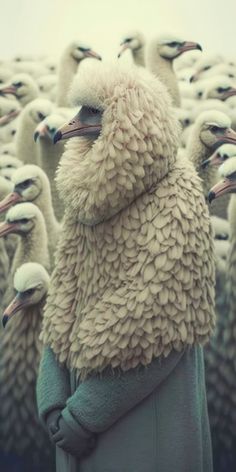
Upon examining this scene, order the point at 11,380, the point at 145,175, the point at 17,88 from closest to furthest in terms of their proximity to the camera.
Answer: the point at 145,175, the point at 11,380, the point at 17,88

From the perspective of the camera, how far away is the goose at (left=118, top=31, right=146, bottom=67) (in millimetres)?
2768

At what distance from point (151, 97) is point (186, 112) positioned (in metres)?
1.01

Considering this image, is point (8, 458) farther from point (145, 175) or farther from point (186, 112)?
point (145, 175)

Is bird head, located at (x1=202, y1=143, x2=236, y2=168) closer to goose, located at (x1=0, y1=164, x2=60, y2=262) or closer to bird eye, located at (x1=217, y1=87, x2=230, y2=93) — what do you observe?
bird eye, located at (x1=217, y1=87, x2=230, y2=93)

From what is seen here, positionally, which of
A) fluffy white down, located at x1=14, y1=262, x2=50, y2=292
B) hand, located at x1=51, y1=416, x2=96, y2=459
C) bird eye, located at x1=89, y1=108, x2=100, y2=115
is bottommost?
hand, located at x1=51, y1=416, x2=96, y2=459

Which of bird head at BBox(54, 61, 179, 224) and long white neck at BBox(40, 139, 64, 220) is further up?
long white neck at BBox(40, 139, 64, 220)

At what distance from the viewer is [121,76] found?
1.79 meters

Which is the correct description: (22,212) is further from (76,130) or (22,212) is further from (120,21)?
(76,130)

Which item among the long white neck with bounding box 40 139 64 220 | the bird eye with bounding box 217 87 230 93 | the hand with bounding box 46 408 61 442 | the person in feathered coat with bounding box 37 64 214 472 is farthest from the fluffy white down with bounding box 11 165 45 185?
the hand with bounding box 46 408 61 442

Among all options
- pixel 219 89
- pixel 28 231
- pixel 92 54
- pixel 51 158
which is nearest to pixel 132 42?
pixel 92 54

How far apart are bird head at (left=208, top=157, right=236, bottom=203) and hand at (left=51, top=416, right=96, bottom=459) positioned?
2.70ft

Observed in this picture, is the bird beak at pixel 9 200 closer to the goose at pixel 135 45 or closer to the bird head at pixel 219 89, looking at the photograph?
the goose at pixel 135 45

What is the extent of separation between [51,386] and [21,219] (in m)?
0.82

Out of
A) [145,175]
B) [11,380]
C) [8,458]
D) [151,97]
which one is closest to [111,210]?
[145,175]
